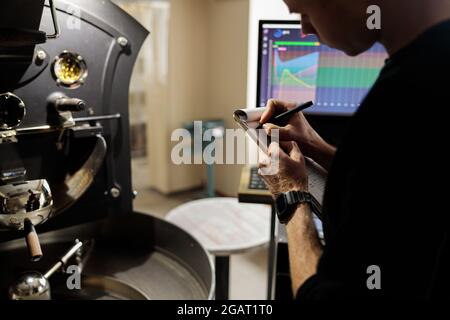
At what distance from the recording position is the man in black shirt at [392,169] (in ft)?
1.52

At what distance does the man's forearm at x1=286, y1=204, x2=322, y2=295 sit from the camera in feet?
1.90

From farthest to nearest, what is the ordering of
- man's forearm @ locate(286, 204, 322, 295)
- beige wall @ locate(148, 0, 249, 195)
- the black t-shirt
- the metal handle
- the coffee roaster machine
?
1. beige wall @ locate(148, 0, 249, 195)
2. the metal handle
3. the coffee roaster machine
4. man's forearm @ locate(286, 204, 322, 295)
5. the black t-shirt

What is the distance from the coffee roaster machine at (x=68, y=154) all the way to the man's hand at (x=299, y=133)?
33 centimetres

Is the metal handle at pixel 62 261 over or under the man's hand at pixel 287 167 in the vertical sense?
under

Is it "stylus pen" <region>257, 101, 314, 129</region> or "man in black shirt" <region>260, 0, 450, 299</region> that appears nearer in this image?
"man in black shirt" <region>260, 0, 450, 299</region>

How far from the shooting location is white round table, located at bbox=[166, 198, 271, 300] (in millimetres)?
1315

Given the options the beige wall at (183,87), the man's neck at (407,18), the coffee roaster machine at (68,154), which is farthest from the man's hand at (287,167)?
the beige wall at (183,87)

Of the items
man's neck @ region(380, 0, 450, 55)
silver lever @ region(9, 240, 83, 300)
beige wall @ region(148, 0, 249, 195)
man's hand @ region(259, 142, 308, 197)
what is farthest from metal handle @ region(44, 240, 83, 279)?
beige wall @ region(148, 0, 249, 195)

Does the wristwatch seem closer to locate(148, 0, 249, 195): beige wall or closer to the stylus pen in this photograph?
the stylus pen

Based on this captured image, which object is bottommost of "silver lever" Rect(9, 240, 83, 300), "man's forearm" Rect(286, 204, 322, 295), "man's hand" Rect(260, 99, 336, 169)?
"silver lever" Rect(9, 240, 83, 300)

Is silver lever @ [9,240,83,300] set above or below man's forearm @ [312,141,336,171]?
below

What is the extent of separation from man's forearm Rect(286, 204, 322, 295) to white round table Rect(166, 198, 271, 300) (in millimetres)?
671

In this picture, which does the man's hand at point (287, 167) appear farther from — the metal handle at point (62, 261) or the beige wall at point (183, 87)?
the beige wall at point (183, 87)

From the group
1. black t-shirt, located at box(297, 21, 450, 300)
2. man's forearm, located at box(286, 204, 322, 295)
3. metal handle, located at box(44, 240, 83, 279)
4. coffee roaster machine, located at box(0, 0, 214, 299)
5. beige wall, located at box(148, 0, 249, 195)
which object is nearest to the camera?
black t-shirt, located at box(297, 21, 450, 300)
